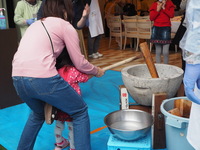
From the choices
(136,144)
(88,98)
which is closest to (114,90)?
(88,98)

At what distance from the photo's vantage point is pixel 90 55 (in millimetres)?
6129

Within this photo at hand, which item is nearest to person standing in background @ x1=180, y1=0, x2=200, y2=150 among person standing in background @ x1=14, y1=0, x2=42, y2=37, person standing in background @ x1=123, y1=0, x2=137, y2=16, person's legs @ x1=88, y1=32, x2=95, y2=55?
person standing in background @ x1=14, y1=0, x2=42, y2=37

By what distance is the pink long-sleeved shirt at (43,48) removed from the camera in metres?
1.66

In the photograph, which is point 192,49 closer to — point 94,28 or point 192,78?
point 192,78

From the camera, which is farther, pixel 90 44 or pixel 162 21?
pixel 90 44

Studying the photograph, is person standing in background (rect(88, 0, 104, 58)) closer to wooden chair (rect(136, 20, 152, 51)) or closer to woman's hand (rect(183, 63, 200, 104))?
wooden chair (rect(136, 20, 152, 51))

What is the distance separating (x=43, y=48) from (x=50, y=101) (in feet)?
1.06

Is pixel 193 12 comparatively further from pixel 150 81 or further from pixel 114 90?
pixel 114 90

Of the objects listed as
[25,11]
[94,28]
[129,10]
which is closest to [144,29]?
[94,28]

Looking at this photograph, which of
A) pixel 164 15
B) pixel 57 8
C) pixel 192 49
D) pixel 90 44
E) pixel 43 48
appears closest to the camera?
pixel 192 49

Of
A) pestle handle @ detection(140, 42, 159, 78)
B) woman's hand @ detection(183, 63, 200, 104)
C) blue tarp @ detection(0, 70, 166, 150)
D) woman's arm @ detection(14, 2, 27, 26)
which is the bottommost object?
blue tarp @ detection(0, 70, 166, 150)

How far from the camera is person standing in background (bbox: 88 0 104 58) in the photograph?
19.0 ft

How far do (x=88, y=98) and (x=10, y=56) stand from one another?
1025 millimetres

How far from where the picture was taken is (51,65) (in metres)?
1.69
